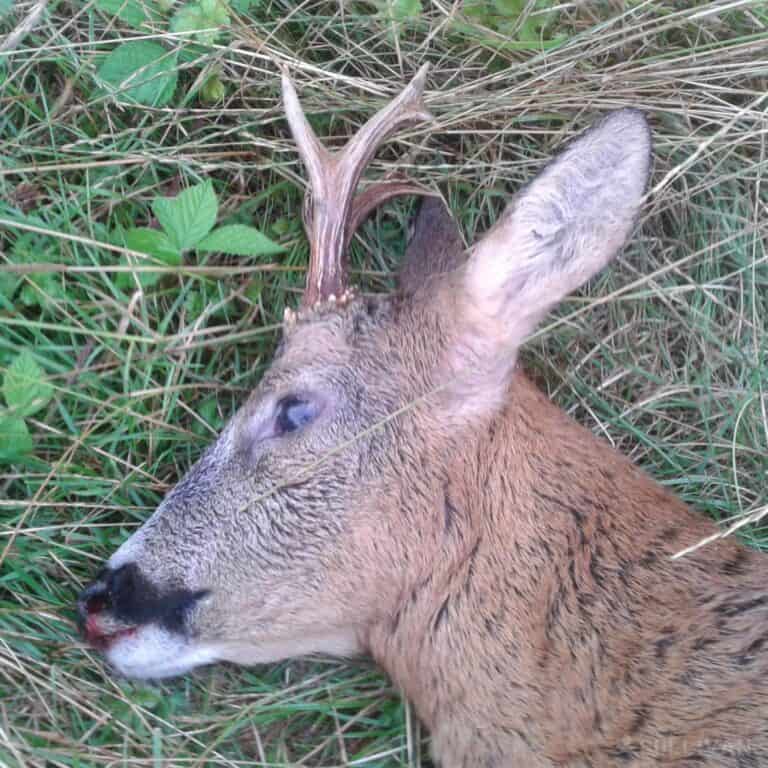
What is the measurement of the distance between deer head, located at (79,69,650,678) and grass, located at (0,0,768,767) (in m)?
0.52

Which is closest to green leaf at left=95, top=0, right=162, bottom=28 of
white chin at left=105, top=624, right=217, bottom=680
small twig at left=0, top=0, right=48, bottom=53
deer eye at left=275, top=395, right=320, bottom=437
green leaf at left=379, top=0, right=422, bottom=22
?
small twig at left=0, top=0, right=48, bottom=53

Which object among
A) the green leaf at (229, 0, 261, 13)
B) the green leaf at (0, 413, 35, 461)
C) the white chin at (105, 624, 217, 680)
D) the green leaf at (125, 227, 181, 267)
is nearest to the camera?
the white chin at (105, 624, 217, 680)

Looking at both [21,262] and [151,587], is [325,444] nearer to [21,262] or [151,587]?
[151,587]

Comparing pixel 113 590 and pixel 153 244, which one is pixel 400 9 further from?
pixel 113 590

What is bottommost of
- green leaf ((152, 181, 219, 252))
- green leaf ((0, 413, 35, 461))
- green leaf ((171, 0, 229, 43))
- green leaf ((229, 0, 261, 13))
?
green leaf ((0, 413, 35, 461))

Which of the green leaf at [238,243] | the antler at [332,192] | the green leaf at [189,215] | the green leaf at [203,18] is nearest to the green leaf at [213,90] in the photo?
the green leaf at [203,18]

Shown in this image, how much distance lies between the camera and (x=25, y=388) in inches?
144

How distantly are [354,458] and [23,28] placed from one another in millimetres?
2012

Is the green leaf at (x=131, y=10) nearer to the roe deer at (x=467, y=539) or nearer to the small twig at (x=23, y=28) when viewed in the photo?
the small twig at (x=23, y=28)

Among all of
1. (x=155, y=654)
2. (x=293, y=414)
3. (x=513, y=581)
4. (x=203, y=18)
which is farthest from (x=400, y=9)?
(x=155, y=654)

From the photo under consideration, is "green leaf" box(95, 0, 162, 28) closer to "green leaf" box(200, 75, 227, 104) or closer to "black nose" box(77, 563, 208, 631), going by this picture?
"green leaf" box(200, 75, 227, 104)

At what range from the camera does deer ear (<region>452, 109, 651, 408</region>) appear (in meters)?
3.10

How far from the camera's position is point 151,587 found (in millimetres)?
3172

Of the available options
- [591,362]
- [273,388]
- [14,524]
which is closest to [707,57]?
[591,362]
